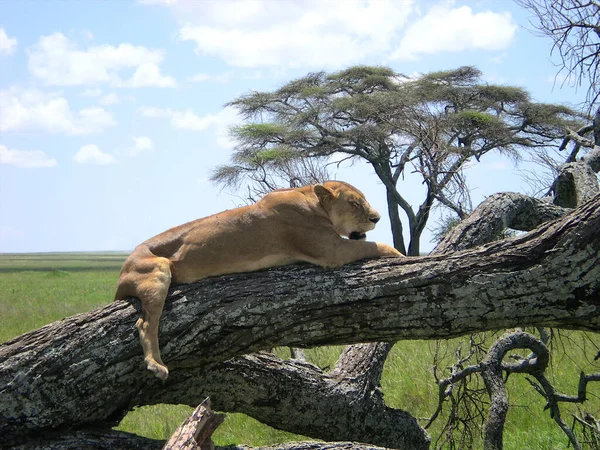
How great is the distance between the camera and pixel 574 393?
8156 millimetres

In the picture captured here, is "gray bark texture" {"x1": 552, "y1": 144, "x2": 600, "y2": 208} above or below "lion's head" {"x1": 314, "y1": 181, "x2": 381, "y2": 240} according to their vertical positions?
above

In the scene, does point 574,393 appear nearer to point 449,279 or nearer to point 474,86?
point 449,279

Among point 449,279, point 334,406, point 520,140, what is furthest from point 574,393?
point 520,140

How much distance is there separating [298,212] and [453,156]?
21.2 m

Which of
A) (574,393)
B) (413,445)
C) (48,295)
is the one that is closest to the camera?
(413,445)

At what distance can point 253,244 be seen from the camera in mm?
4797

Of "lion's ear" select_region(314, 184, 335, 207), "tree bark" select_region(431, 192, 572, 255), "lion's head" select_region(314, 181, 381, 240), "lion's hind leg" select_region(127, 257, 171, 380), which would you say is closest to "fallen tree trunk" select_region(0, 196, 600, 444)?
"lion's hind leg" select_region(127, 257, 171, 380)

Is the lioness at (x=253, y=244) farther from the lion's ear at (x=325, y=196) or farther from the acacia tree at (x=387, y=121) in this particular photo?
the acacia tree at (x=387, y=121)

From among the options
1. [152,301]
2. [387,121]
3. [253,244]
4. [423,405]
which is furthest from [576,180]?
[387,121]

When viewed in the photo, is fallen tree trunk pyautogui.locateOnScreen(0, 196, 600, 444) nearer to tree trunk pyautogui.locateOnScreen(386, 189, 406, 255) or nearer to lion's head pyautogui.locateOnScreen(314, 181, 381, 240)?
lion's head pyautogui.locateOnScreen(314, 181, 381, 240)

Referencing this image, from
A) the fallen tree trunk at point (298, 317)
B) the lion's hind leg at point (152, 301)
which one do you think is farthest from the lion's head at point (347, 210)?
the lion's hind leg at point (152, 301)

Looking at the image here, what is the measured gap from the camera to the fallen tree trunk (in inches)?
162

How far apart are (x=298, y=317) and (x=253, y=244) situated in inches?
26.2

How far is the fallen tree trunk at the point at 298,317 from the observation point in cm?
411
